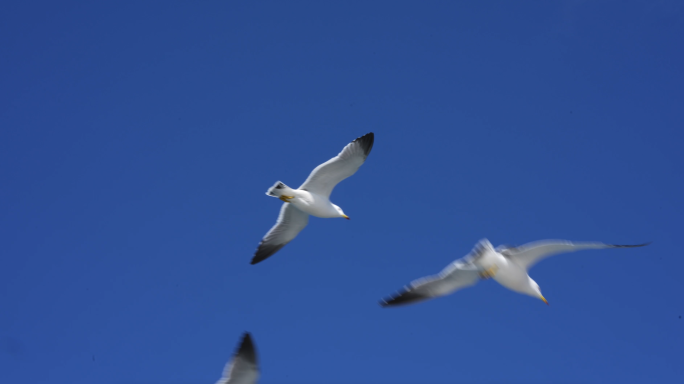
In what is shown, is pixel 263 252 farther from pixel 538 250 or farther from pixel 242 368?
pixel 538 250

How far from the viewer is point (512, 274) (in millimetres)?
9281

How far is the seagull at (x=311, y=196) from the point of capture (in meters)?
10.8

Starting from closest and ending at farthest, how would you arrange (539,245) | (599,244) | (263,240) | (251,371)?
(251,371) → (599,244) → (539,245) → (263,240)

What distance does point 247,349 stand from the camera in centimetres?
751

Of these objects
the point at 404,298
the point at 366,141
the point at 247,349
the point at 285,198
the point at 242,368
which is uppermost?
the point at 366,141

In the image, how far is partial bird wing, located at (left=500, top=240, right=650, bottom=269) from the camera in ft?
28.1

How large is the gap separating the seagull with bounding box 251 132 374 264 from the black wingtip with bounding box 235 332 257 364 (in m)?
3.68

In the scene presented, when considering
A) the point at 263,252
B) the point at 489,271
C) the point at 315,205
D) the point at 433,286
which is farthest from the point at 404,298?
the point at 263,252

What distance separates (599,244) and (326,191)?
16.7ft

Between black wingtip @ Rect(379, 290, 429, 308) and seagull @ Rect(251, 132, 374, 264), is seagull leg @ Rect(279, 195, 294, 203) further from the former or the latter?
black wingtip @ Rect(379, 290, 429, 308)

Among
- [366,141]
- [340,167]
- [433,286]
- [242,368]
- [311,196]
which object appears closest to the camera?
[242,368]

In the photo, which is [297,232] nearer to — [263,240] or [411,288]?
[263,240]

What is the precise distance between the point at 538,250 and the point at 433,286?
1.78 meters

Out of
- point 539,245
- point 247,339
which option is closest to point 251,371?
point 247,339
